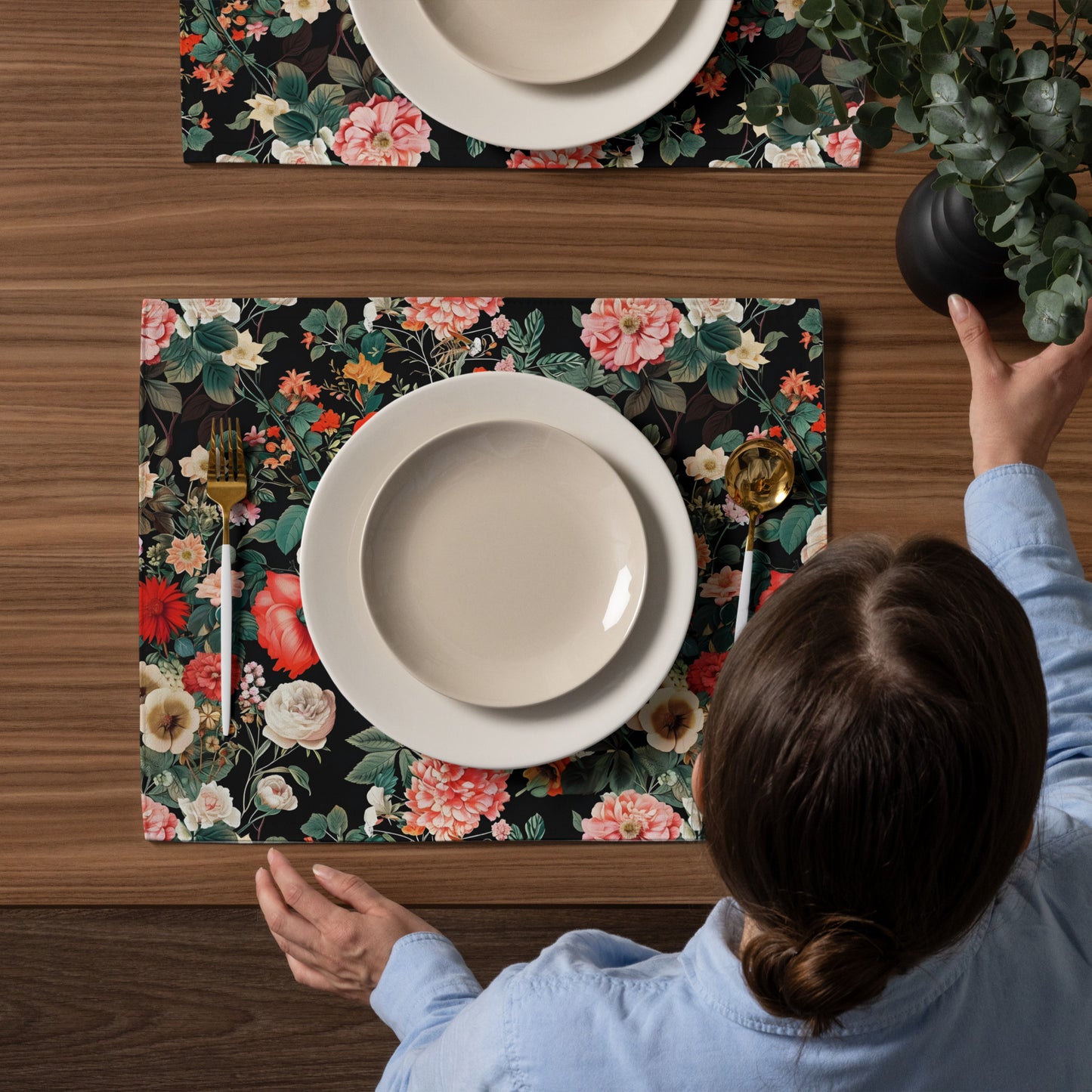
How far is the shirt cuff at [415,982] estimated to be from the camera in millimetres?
718

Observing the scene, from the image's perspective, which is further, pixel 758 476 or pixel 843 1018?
pixel 758 476

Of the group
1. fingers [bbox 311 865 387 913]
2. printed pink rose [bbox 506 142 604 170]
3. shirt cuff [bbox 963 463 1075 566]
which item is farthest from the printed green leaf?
fingers [bbox 311 865 387 913]

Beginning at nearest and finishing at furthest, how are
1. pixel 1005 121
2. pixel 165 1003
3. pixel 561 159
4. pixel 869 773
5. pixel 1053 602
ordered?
pixel 869 773 < pixel 1005 121 < pixel 1053 602 < pixel 561 159 < pixel 165 1003

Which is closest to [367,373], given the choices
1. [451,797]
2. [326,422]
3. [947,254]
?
[326,422]

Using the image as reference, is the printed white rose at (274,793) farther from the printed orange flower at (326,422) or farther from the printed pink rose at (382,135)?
the printed pink rose at (382,135)

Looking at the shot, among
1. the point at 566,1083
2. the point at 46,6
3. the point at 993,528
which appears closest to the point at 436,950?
the point at 566,1083

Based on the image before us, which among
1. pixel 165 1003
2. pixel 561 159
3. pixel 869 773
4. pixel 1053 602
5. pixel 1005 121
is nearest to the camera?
pixel 869 773

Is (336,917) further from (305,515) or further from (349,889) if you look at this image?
(305,515)

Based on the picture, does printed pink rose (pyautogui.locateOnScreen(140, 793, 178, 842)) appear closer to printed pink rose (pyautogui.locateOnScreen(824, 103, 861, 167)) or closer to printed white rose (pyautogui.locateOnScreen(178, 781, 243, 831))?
printed white rose (pyautogui.locateOnScreen(178, 781, 243, 831))

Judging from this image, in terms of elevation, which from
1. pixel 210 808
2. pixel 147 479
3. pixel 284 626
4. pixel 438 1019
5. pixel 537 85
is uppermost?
pixel 537 85

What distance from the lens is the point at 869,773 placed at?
Result: 43 centimetres

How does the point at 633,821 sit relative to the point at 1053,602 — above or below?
below

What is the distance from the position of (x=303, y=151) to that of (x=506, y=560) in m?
0.40

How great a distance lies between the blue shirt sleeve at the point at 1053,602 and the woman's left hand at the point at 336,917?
1.71ft
